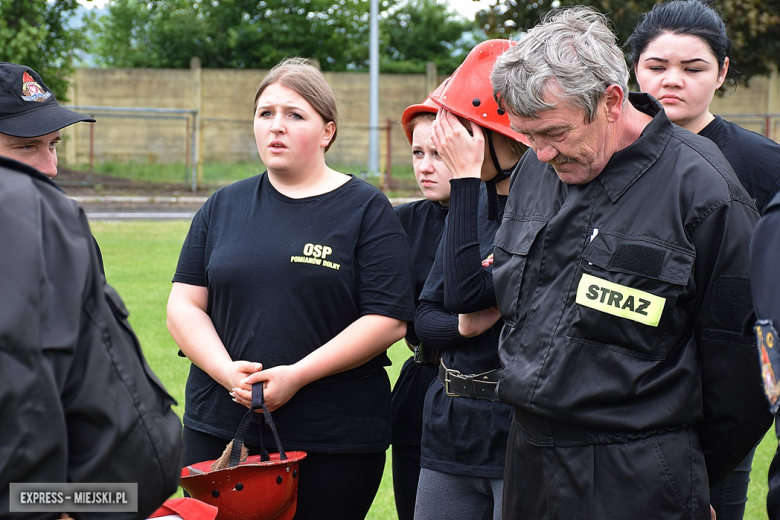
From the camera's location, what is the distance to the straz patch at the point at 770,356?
1427 millimetres

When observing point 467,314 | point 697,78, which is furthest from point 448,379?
point 697,78

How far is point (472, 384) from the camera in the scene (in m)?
2.55

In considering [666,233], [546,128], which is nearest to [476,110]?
[546,128]

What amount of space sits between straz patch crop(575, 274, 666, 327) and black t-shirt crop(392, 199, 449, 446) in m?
1.07

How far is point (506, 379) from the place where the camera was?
2.15 m

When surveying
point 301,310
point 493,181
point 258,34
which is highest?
point 258,34

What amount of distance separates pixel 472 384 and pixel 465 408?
0.09 m

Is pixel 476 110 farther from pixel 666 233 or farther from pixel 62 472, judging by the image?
pixel 62 472

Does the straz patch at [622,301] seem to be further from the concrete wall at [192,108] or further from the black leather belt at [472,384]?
the concrete wall at [192,108]

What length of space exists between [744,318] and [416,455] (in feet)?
4.67

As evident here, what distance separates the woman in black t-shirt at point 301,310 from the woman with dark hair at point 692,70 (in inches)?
42.9

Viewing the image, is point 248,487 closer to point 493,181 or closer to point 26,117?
point 493,181

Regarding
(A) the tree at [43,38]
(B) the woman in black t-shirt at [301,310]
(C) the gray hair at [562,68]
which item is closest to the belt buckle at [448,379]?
(B) the woman in black t-shirt at [301,310]

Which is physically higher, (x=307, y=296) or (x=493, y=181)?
(x=493, y=181)
